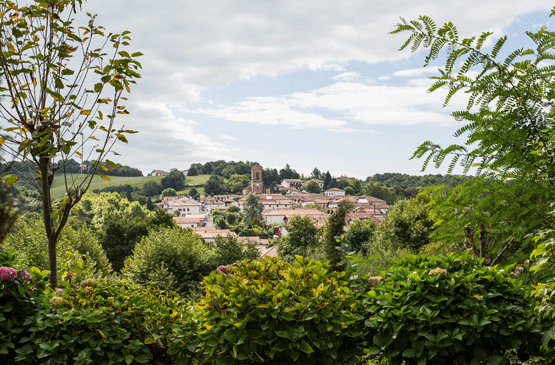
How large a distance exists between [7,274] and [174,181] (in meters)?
104

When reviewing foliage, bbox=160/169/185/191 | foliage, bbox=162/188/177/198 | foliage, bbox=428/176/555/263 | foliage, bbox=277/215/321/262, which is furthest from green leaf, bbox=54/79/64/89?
foliage, bbox=160/169/185/191

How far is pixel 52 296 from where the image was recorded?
8.13ft

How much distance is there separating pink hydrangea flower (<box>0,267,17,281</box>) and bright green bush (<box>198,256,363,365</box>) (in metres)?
1.27

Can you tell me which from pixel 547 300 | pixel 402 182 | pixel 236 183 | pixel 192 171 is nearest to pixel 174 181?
pixel 192 171

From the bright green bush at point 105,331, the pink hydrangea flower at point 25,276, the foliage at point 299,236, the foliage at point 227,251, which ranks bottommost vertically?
the foliage at point 299,236

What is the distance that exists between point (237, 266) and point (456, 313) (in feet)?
4.78

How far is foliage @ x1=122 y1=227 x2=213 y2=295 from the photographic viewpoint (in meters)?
11.3

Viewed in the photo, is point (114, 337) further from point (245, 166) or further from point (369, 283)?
point (245, 166)

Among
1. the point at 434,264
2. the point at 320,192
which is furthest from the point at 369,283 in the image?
the point at 320,192

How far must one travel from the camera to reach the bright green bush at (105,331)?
2.24 meters

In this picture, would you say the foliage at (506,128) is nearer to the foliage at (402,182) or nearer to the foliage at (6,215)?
the foliage at (6,215)

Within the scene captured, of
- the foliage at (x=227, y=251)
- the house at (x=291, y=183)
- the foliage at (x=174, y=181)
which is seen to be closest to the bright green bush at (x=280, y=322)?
the foliage at (x=227, y=251)

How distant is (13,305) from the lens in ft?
7.83

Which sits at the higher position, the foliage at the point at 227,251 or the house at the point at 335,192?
the house at the point at 335,192
